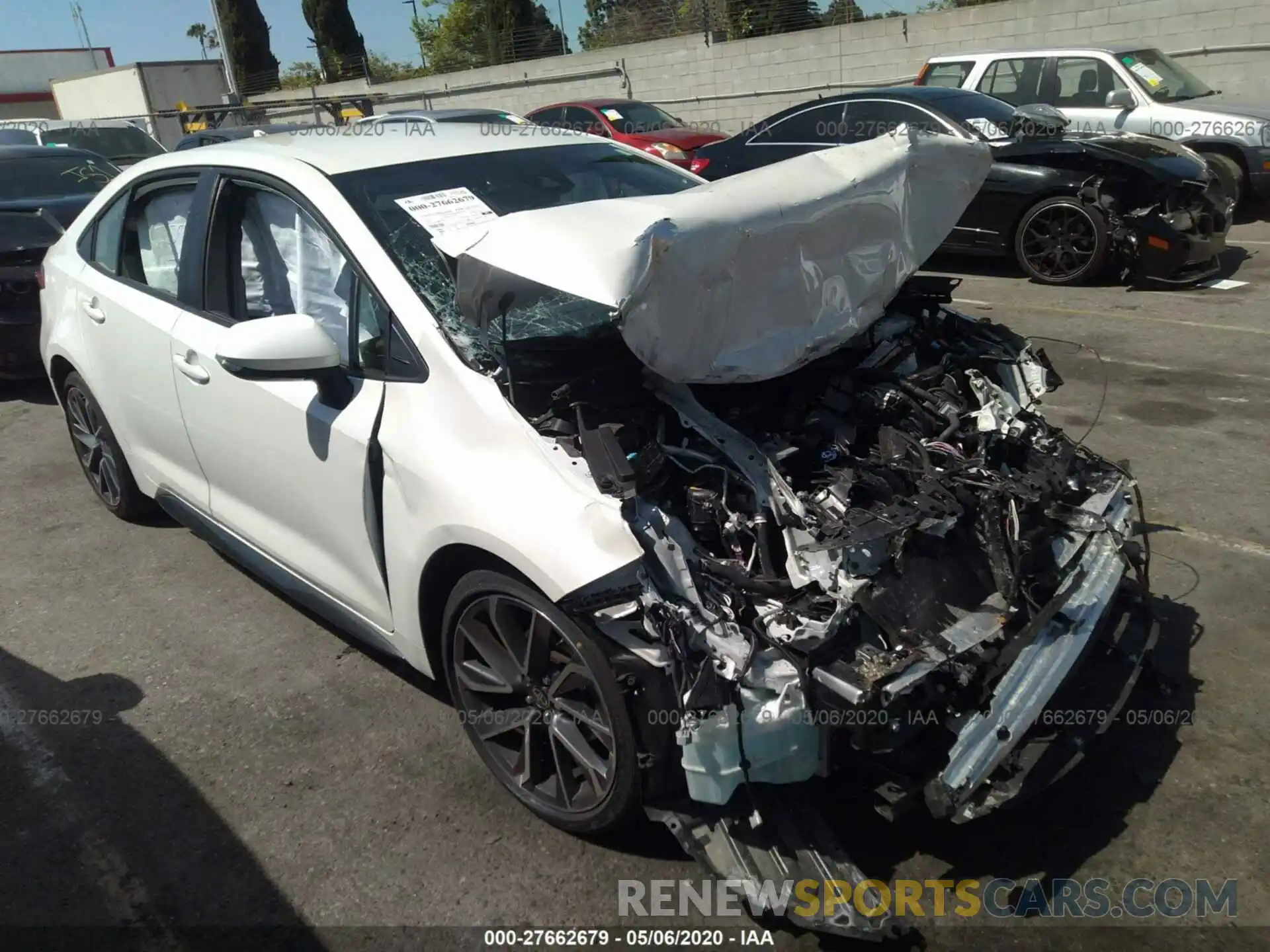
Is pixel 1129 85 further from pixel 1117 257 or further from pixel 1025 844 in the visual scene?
pixel 1025 844

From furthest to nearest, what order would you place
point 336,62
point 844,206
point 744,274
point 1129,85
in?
point 336,62, point 1129,85, point 844,206, point 744,274

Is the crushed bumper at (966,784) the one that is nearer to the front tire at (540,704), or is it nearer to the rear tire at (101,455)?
the front tire at (540,704)

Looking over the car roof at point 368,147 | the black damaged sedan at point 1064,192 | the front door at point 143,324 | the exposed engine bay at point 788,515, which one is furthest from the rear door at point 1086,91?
the front door at point 143,324

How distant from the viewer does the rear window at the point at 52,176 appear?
320 inches

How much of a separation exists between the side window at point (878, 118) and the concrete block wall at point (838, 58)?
249 inches

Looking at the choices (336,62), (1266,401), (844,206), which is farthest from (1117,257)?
(336,62)

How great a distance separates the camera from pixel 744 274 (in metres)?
2.67

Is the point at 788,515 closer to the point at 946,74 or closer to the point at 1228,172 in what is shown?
the point at 1228,172

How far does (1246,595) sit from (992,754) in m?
1.90

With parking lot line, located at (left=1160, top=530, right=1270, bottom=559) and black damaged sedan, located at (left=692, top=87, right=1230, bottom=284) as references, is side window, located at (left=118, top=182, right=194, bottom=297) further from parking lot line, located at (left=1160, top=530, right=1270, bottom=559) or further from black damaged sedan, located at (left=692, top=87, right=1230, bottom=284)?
black damaged sedan, located at (left=692, top=87, right=1230, bottom=284)

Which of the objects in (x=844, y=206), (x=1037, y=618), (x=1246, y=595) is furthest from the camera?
(x=1246, y=595)

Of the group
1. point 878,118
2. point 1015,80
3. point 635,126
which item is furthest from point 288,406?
point 635,126

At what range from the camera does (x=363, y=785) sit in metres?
2.97
